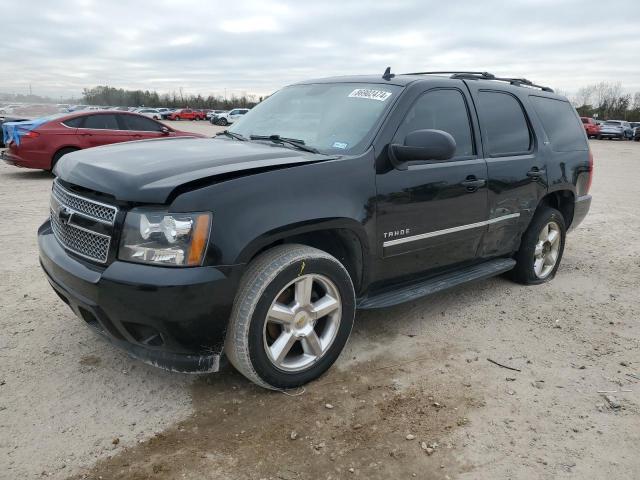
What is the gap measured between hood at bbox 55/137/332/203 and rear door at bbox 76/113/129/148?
26.6 feet

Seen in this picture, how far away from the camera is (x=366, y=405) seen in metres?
2.89

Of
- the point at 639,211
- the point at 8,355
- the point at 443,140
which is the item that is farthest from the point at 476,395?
the point at 639,211

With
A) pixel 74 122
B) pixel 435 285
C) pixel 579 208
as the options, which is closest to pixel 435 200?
pixel 435 285

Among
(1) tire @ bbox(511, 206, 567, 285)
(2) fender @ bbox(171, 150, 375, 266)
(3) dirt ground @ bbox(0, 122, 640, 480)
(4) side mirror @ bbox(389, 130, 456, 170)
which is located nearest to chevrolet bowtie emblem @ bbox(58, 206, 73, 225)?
(2) fender @ bbox(171, 150, 375, 266)

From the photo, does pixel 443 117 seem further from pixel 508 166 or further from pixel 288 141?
pixel 288 141

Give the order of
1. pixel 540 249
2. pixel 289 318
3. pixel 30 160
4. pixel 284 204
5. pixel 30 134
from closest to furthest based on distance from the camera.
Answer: pixel 284 204, pixel 289 318, pixel 540 249, pixel 30 134, pixel 30 160

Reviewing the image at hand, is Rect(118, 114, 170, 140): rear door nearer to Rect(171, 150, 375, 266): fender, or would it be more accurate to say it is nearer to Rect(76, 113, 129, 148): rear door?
Rect(76, 113, 129, 148): rear door

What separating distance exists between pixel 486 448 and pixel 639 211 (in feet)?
26.9

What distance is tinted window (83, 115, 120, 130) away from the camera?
35.3 feet

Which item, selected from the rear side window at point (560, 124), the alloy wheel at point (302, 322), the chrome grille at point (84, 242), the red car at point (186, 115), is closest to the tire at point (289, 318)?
the alloy wheel at point (302, 322)

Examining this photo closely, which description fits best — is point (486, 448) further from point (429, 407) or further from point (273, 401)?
point (273, 401)

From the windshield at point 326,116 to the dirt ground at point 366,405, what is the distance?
1427mm

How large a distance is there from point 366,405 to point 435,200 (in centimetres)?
149

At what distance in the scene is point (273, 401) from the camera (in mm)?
2904
